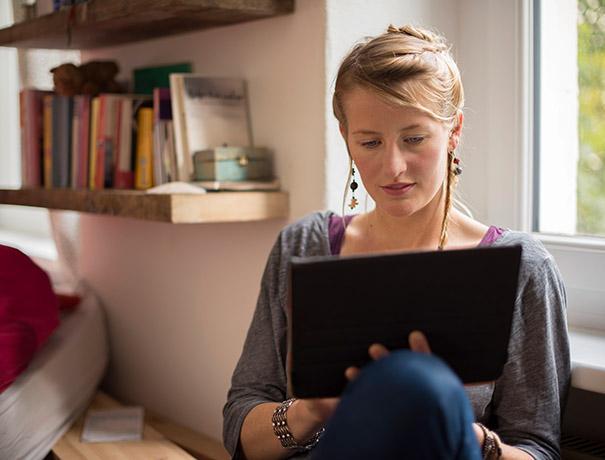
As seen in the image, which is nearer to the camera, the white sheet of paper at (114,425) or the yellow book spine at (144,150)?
the white sheet of paper at (114,425)

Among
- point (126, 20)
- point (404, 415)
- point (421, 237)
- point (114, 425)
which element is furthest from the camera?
point (114, 425)

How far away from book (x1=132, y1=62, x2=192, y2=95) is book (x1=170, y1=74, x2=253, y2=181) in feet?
0.77

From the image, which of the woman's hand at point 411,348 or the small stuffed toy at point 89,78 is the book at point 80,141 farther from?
the woman's hand at point 411,348

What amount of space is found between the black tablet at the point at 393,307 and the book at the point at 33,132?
1.53 meters

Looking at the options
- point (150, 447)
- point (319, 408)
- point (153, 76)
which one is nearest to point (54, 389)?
point (150, 447)

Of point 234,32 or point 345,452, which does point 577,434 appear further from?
point 234,32

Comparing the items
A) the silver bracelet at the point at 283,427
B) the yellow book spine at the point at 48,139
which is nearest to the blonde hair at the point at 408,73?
the silver bracelet at the point at 283,427

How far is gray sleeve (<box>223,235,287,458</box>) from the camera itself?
139 centimetres

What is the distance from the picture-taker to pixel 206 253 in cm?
194

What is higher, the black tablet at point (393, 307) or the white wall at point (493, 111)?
the white wall at point (493, 111)

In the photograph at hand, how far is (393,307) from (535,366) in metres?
0.40

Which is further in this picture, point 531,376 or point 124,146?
point 124,146

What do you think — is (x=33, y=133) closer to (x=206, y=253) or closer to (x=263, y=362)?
(x=206, y=253)

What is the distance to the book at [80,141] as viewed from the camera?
2.10 meters
